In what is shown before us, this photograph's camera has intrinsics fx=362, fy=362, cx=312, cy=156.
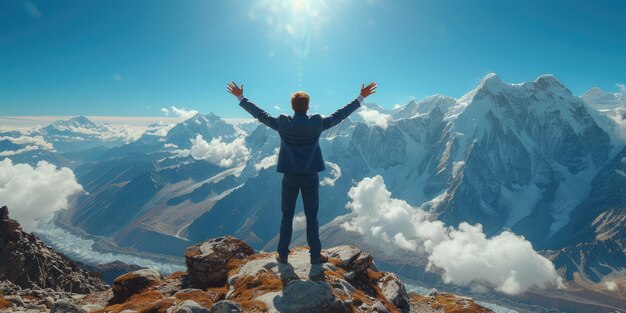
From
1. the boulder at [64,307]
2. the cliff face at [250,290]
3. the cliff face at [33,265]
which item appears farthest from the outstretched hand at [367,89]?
the cliff face at [33,265]

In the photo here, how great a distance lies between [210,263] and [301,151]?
801cm

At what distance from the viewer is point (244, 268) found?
16.3 meters

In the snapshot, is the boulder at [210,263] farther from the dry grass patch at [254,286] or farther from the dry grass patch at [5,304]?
the dry grass patch at [5,304]

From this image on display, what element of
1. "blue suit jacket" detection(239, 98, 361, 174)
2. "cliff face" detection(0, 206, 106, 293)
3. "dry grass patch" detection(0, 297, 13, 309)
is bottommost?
"cliff face" detection(0, 206, 106, 293)

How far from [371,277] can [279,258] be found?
209 inches

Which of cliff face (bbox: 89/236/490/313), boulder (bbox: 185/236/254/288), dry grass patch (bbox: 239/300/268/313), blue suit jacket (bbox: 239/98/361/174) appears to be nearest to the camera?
dry grass patch (bbox: 239/300/268/313)

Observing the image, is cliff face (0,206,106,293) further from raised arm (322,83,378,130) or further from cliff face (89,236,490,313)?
raised arm (322,83,378,130)

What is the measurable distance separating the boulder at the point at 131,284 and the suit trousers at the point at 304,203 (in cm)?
763

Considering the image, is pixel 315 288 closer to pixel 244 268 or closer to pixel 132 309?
pixel 244 268

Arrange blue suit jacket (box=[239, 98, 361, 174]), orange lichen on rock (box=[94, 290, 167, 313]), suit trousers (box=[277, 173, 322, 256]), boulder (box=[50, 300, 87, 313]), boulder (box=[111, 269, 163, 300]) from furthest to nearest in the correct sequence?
1. boulder (box=[111, 269, 163, 300])
2. suit trousers (box=[277, 173, 322, 256])
3. blue suit jacket (box=[239, 98, 361, 174])
4. orange lichen on rock (box=[94, 290, 167, 313])
5. boulder (box=[50, 300, 87, 313])

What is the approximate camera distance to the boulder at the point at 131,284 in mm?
17688

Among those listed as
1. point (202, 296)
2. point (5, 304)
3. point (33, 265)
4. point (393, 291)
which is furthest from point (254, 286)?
point (33, 265)

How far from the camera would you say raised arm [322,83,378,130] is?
47.1 ft

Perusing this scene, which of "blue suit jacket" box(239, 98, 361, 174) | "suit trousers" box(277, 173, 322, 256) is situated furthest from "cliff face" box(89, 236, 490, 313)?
"blue suit jacket" box(239, 98, 361, 174)
